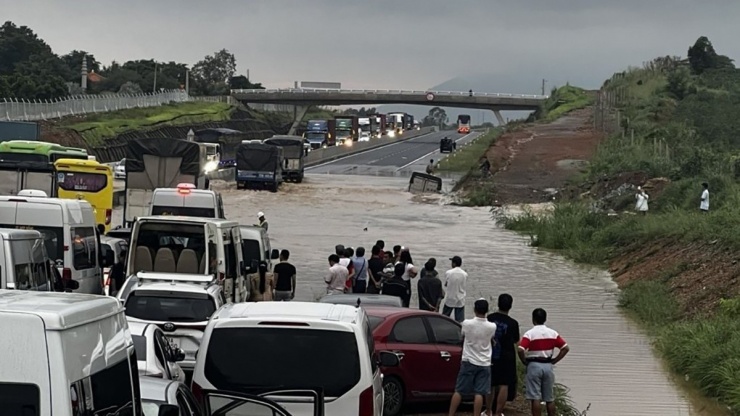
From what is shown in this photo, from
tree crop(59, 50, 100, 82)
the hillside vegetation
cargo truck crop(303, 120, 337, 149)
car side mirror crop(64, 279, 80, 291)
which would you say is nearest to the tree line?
tree crop(59, 50, 100, 82)

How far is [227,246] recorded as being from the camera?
1875 cm

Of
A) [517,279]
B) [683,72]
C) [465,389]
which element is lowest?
[517,279]

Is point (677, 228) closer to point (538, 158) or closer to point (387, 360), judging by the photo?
point (387, 360)

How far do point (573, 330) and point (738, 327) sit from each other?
218 inches

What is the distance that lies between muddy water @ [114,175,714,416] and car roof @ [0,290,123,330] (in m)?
11.4

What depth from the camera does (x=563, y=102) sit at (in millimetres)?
125250

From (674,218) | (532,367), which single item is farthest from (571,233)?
(532,367)

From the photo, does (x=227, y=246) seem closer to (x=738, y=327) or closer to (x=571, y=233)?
(x=738, y=327)

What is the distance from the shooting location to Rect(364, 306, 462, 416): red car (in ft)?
44.7

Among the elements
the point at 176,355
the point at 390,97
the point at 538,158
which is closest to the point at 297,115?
the point at 390,97

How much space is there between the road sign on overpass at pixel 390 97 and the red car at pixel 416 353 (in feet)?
402

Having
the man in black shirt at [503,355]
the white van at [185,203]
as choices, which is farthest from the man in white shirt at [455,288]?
the white van at [185,203]

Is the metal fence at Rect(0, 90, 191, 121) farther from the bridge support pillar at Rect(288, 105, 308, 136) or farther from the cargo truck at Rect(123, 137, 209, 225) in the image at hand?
the cargo truck at Rect(123, 137, 209, 225)

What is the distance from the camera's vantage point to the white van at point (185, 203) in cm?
2758
